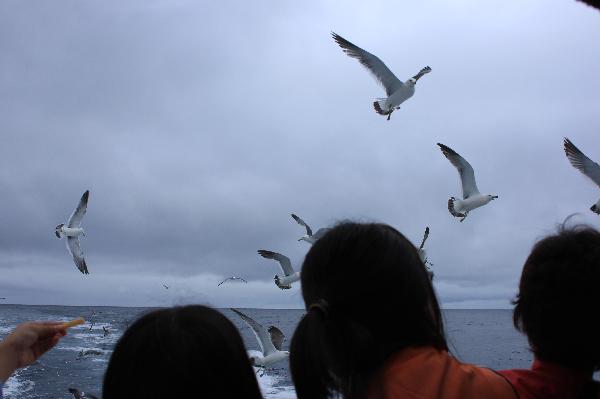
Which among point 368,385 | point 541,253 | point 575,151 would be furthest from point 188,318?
point 575,151

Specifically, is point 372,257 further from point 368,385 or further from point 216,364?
point 216,364

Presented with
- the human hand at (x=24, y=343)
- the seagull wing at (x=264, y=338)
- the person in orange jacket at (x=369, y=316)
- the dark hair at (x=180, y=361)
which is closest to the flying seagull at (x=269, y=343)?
the seagull wing at (x=264, y=338)

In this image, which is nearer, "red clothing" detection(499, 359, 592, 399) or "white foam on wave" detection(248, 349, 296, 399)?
"red clothing" detection(499, 359, 592, 399)

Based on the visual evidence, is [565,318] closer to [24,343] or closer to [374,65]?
[24,343]

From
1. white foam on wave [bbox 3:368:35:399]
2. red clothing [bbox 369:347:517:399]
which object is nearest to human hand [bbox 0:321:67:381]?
red clothing [bbox 369:347:517:399]

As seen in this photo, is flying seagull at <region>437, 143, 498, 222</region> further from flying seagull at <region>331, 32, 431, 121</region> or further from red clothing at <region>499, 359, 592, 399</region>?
red clothing at <region>499, 359, 592, 399</region>

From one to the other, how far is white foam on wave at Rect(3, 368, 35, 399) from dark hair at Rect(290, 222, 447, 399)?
20566 millimetres

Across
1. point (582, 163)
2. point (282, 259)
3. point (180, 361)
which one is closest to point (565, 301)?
point (180, 361)

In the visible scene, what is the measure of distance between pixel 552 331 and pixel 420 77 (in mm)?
13648

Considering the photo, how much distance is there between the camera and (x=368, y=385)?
2.01m

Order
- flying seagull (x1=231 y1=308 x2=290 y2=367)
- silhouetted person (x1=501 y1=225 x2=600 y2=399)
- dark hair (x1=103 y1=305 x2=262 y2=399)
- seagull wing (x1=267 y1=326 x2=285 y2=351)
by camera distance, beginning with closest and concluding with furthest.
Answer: dark hair (x1=103 y1=305 x2=262 y2=399) → silhouetted person (x1=501 y1=225 x2=600 y2=399) → seagull wing (x1=267 y1=326 x2=285 y2=351) → flying seagull (x1=231 y1=308 x2=290 y2=367)

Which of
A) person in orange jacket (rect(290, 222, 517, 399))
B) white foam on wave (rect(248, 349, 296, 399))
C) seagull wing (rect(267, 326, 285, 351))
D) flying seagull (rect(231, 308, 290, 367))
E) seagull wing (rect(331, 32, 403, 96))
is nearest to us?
person in orange jacket (rect(290, 222, 517, 399))

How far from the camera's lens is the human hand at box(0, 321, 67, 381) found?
7.16ft

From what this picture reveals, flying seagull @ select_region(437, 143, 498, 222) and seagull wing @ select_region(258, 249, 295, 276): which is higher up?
flying seagull @ select_region(437, 143, 498, 222)
